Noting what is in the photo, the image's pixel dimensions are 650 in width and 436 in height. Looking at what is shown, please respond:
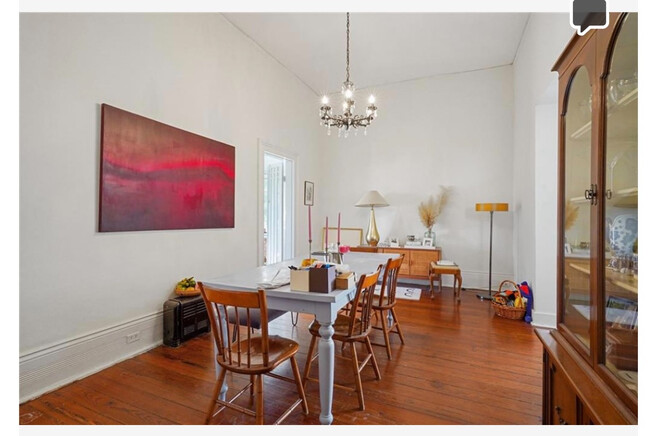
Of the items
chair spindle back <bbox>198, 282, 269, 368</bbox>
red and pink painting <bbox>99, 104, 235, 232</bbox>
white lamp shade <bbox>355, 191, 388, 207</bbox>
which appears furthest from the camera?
Answer: white lamp shade <bbox>355, 191, 388, 207</bbox>

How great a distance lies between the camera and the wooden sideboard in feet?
15.9

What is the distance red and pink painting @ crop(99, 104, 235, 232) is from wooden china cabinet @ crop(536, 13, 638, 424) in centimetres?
298

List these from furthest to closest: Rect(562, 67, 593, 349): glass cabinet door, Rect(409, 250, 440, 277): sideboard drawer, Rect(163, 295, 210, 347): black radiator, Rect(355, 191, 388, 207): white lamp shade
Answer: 1. Rect(355, 191, 388, 207): white lamp shade
2. Rect(409, 250, 440, 277): sideboard drawer
3. Rect(163, 295, 210, 347): black radiator
4. Rect(562, 67, 593, 349): glass cabinet door

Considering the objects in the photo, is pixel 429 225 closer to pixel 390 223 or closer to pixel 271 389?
pixel 390 223

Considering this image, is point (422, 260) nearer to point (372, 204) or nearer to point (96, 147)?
point (372, 204)

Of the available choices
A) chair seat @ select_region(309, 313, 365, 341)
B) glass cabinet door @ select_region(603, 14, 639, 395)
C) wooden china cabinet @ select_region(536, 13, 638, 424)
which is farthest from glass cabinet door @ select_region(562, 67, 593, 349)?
chair seat @ select_region(309, 313, 365, 341)

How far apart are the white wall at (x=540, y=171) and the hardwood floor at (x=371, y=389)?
0.69m

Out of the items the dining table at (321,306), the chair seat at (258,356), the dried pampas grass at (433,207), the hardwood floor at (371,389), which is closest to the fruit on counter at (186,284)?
the hardwood floor at (371,389)

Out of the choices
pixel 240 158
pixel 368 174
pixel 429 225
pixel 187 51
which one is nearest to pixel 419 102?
pixel 368 174

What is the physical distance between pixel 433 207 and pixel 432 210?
67 millimetres

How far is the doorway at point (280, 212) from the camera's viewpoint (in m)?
5.21

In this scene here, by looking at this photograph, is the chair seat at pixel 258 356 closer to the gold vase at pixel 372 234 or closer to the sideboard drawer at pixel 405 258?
the sideboard drawer at pixel 405 258

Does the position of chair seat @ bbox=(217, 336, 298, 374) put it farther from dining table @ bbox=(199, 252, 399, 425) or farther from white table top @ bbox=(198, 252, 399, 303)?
white table top @ bbox=(198, 252, 399, 303)

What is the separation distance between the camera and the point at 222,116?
12.0ft
